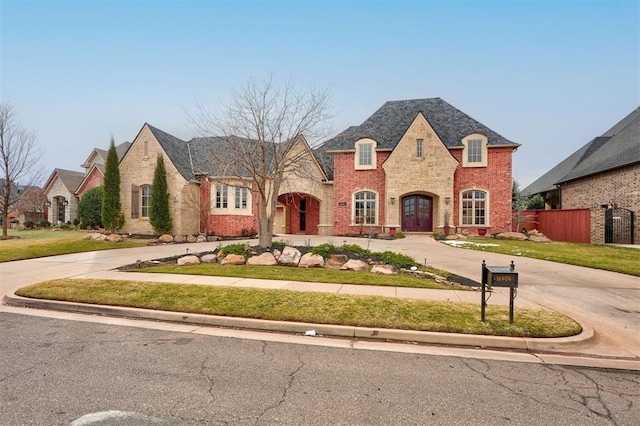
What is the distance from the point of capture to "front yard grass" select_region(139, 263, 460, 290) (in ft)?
28.0

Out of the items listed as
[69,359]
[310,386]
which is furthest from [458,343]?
[69,359]

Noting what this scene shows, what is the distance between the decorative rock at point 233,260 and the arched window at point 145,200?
1431 cm

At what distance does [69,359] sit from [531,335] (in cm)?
678

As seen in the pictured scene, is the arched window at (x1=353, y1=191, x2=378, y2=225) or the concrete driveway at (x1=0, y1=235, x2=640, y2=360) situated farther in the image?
the arched window at (x1=353, y1=191, x2=378, y2=225)

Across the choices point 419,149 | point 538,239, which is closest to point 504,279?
point 538,239

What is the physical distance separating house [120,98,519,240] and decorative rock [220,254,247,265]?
10645 millimetres

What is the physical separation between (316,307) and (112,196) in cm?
2091

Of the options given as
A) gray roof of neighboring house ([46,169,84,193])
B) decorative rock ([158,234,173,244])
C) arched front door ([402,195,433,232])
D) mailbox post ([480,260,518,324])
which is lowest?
decorative rock ([158,234,173,244])

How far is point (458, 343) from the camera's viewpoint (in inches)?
200

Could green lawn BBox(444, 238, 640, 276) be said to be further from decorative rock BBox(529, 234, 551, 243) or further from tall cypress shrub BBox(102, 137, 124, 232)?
tall cypress shrub BBox(102, 137, 124, 232)

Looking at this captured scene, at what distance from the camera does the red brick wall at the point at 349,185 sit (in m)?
24.0

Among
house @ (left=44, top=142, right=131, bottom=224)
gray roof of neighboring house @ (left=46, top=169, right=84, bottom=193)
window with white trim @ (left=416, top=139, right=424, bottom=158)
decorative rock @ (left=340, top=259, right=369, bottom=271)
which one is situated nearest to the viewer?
decorative rock @ (left=340, top=259, right=369, bottom=271)

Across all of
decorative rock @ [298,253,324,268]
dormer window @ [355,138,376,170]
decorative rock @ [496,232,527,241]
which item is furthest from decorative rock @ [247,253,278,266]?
decorative rock @ [496,232,527,241]

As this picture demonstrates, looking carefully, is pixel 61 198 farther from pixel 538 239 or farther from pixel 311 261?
pixel 538 239
